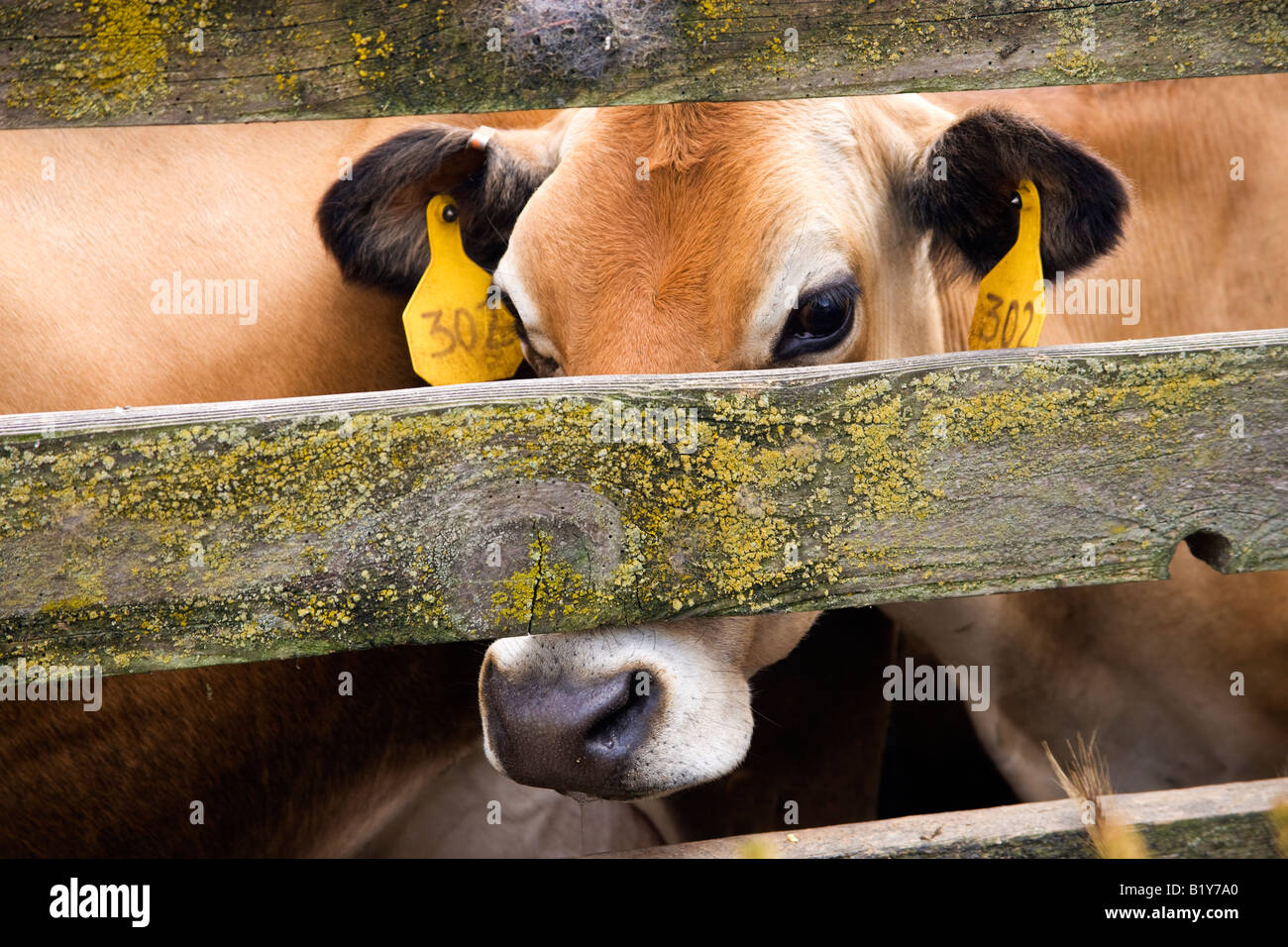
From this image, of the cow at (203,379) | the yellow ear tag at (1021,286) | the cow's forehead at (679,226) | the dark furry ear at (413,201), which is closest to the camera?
the cow's forehead at (679,226)

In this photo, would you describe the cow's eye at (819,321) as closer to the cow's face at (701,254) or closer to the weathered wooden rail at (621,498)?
the cow's face at (701,254)

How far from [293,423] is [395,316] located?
185 cm

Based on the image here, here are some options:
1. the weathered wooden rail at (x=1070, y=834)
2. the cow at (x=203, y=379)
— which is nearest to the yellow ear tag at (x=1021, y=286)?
the weathered wooden rail at (x=1070, y=834)

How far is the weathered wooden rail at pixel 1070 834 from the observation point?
1526 mm

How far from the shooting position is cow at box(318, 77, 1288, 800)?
6.04ft

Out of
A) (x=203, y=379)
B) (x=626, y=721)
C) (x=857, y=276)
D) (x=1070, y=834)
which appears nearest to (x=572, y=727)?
(x=626, y=721)

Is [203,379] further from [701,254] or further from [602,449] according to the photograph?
[602,449]

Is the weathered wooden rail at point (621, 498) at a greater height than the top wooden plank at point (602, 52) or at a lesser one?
lesser

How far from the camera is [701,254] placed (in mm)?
2148

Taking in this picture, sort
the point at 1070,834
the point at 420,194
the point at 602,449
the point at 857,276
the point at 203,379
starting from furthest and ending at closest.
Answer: the point at 420,194
the point at 203,379
the point at 857,276
the point at 1070,834
the point at 602,449

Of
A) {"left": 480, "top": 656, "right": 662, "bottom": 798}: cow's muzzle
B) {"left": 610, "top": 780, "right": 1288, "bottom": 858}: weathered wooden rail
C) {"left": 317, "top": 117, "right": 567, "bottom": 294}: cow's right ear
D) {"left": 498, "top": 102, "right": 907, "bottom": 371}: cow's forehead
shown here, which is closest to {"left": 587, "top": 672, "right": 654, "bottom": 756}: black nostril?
{"left": 480, "top": 656, "right": 662, "bottom": 798}: cow's muzzle

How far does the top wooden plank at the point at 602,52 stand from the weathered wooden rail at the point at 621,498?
15.5 inches

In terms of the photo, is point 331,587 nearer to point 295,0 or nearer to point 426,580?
point 426,580

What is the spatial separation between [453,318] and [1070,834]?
1880mm
